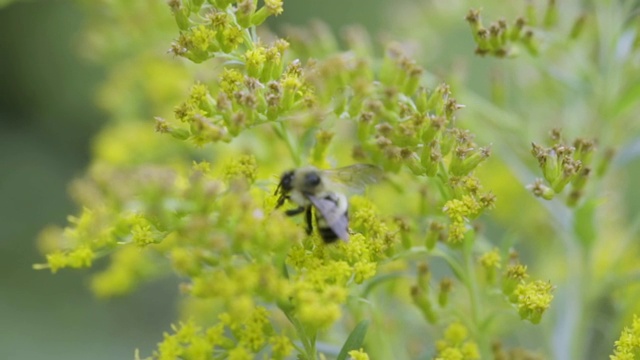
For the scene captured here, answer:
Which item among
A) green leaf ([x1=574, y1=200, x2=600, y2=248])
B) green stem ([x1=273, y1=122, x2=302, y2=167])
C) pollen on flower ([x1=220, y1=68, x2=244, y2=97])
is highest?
pollen on flower ([x1=220, y1=68, x2=244, y2=97])

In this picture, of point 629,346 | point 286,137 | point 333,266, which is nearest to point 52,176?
point 286,137

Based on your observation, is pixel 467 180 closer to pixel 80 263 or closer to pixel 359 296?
pixel 359 296

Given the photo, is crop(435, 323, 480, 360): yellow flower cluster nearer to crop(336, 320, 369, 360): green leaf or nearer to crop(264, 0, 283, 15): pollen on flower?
crop(336, 320, 369, 360): green leaf

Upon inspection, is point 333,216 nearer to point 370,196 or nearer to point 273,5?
point 370,196

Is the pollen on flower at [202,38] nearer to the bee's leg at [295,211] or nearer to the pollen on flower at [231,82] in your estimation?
the pollen on flower at [231,82]

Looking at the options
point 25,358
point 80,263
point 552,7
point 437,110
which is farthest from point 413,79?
point 25,358

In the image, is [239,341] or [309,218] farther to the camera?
[309,218]

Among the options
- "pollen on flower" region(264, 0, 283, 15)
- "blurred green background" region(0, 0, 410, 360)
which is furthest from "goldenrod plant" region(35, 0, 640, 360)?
"blurred green background" region(0, 0, 410, 360)
